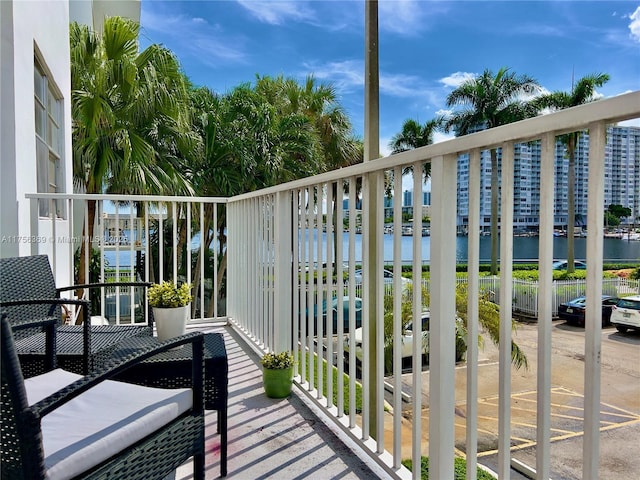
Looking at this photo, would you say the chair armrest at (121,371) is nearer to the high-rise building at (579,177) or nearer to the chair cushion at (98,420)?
the chair cushion at (98,420)

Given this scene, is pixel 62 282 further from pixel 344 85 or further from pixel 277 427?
pixel 344 85

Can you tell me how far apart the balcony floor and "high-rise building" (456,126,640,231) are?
118cm

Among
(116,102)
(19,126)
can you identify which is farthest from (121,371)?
(116,102)

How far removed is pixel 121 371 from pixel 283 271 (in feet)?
5.37

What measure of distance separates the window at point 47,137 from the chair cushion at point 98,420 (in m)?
2.62

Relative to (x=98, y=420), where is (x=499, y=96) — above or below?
above

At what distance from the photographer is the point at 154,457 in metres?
1.32

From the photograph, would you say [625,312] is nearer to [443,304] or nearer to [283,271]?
[443,304]

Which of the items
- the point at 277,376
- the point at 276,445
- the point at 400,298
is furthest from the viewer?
the point at 277,376

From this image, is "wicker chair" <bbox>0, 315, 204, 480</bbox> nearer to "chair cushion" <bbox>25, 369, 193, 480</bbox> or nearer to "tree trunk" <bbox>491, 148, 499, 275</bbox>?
"chair cushion" <bbox>25, 369, 193, 480</bbox>

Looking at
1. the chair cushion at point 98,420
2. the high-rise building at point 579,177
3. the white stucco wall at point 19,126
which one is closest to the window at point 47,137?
the white stucco wall at point 19,126

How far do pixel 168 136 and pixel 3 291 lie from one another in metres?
9.14

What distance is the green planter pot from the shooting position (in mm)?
2535

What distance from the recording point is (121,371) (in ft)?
3.99
